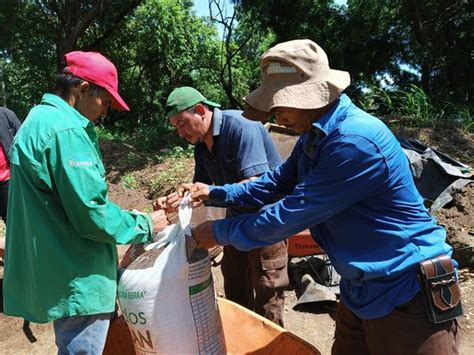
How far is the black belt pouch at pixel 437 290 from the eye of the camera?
158 cm

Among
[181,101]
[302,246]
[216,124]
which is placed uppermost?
[181,101]

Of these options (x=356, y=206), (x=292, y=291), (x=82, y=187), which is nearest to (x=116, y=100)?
(x=82, y=187)

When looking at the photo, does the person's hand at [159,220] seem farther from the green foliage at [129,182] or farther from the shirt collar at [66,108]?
the green foliage at [129,182]

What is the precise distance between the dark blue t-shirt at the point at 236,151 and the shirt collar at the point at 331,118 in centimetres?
100

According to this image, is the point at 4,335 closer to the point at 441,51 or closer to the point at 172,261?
the point at 172,261

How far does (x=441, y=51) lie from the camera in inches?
470

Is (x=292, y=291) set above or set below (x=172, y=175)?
below

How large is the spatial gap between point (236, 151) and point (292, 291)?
89.5 inches

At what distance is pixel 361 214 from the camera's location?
160 centimetres

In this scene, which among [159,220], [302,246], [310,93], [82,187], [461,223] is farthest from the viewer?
[461,223]

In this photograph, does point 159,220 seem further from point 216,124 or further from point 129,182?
point 129,182

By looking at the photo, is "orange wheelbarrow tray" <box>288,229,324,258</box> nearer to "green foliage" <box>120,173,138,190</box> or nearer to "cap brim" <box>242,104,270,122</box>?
"cap brim" <box>242,104,270,122</box>

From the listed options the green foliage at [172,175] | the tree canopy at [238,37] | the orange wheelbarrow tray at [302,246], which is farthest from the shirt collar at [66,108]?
the tree canopy at [238,37]

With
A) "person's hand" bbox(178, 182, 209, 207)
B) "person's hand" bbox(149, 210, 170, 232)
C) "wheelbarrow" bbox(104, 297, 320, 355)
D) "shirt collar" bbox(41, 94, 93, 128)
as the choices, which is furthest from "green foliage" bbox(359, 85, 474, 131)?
"shirt collar" bbox(41, 94, 93, 128)
